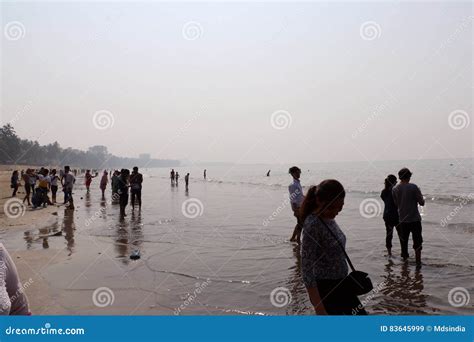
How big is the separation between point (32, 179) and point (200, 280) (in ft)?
57.2

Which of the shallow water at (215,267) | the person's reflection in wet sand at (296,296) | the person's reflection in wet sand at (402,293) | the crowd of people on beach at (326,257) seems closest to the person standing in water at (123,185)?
the shallow water at (215,267)

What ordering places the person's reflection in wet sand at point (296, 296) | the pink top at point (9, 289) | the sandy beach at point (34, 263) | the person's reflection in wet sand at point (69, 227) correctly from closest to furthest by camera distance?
the pink top at point (9, 289) < the person's reflection in wet sand at point (296, 296) < the sandy beach at point (34, 263) < the person's reflection in wet sand at point (69, 227)

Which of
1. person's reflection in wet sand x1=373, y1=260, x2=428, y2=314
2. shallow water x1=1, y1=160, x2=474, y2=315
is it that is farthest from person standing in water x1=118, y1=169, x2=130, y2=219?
person's reflection in wet sand x1=373, y1=260, x2=428, y2=314

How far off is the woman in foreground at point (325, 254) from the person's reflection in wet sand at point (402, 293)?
8.86ft

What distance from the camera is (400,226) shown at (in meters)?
7.82

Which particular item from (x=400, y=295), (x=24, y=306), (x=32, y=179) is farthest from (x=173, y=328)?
(x=32, y=179)

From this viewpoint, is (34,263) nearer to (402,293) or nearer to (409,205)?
(402,293)

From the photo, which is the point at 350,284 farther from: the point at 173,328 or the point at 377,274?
the point at 377,274

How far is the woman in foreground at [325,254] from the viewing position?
3.19 meters

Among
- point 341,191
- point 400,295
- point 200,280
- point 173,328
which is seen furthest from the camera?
point 200,280

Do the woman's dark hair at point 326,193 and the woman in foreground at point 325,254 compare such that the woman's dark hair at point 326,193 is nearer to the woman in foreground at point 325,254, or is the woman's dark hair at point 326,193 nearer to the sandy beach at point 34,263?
the woman in foreground at point 325,254

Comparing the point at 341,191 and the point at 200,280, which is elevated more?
the point at 341,191

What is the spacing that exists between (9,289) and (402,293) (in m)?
5.98

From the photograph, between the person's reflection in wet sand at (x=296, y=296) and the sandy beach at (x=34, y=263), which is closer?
the person's reflection in wet sand at (x=296, y=296)
